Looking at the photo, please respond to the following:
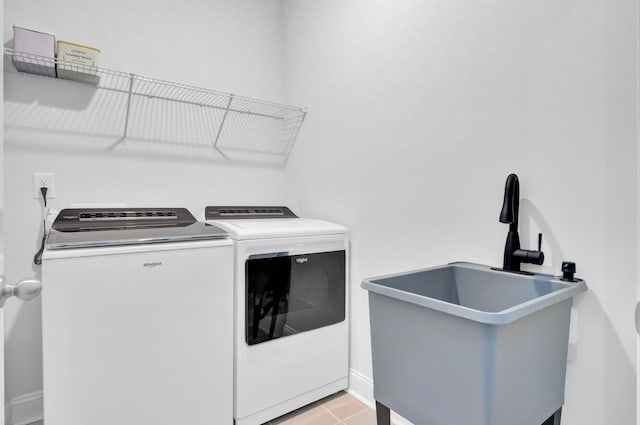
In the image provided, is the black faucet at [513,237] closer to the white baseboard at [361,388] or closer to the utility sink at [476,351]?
the utility sink at [476,351]

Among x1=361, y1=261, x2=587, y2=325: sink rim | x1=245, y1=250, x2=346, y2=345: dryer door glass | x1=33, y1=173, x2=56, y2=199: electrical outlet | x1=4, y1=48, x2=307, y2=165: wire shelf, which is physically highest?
x1=4, y1=48, x2=307, y2=165: wire shelf

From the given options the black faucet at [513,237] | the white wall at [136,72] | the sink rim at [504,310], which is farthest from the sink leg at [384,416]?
the white wall at [136,72]

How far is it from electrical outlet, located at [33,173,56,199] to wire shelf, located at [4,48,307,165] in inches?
9.0

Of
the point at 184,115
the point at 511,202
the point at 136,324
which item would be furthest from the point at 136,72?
the point at 511,202

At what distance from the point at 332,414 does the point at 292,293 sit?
64 cm

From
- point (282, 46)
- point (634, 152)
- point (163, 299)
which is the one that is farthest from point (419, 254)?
point (282, 46)

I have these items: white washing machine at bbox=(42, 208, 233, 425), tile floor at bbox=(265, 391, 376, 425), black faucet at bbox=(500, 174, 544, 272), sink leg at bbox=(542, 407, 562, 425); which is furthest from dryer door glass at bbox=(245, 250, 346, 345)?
sink leg at bbox=(542, 407, 562, 425)

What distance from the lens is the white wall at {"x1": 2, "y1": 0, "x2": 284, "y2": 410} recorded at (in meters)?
1.67

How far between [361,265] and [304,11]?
5.44ft

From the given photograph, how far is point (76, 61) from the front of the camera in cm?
164

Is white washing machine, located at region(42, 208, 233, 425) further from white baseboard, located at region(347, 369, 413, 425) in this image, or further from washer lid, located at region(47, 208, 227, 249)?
white baseboard, located at region(347, 369, 413, 425)

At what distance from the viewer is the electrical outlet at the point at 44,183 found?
169 cm

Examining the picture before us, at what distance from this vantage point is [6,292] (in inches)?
27.3

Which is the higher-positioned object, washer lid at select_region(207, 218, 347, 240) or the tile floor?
washer lid at select_region(207, 218, 347, 240)
